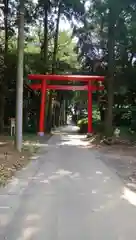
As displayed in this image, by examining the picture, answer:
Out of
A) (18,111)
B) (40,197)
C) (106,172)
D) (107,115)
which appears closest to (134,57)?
(107,115)

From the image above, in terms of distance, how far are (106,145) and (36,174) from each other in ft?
36.4

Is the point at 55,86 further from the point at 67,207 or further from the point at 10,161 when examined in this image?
the point at 67,207

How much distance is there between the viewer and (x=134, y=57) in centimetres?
2873

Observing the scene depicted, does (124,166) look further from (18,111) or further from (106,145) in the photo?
(106,145)

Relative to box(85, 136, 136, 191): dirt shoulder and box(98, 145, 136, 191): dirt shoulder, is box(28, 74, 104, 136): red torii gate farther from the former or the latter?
box(98, 145, 136, 191): dirt shoulder

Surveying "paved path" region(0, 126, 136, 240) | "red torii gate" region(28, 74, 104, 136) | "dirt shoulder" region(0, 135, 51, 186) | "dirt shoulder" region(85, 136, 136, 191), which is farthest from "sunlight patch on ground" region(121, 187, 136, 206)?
"red torii gate" region(28, 74, 104, 136)

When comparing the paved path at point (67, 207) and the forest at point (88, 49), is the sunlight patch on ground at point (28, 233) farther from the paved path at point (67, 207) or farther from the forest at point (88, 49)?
the forest at point (88, 49)

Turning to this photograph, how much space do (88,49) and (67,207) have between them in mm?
26830

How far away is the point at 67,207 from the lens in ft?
23.1

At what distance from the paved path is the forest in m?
11.9

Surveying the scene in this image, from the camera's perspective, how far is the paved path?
551cm

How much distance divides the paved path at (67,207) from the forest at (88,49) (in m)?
11.9

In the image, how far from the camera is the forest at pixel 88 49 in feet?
77.3

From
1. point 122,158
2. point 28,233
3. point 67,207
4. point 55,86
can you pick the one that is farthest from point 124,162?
point 55,86
